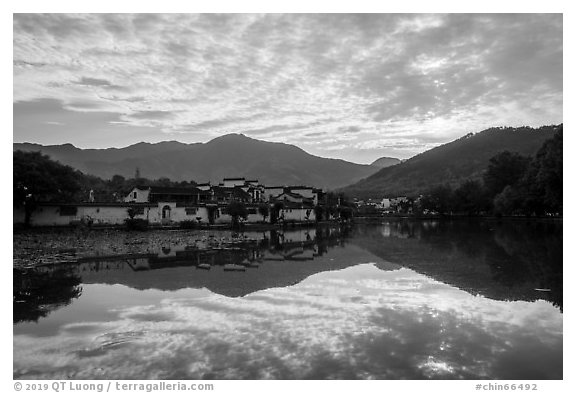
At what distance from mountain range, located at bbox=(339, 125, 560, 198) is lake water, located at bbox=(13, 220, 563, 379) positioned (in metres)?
129

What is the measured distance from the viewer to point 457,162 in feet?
547

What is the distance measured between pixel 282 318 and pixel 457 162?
168370mm

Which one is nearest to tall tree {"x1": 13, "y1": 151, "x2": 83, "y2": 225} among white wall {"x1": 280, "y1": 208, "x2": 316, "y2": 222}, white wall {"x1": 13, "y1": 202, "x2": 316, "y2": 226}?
white wall {"x1": 13, "y1": 202, "x2": 316, "y2": 226}

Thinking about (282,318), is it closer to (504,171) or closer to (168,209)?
(168,209)

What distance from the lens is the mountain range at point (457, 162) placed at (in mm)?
149875

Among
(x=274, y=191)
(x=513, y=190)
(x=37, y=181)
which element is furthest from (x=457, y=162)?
(x=37, y=181)

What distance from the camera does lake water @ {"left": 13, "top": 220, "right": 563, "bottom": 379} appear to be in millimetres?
7750

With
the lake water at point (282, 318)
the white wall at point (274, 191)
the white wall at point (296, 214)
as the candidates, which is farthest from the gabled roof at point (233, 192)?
the lake water at point (282, 318)

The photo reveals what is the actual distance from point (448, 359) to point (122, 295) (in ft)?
30.5

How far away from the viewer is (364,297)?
13.1 metres

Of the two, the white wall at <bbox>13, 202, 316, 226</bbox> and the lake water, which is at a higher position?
the white wall at <bbox>13, 202, 316, 226</bbox>

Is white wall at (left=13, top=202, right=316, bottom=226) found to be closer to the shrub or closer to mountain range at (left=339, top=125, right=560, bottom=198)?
the shrub

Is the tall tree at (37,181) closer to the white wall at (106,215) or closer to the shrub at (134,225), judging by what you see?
the white wall at (106,215)
